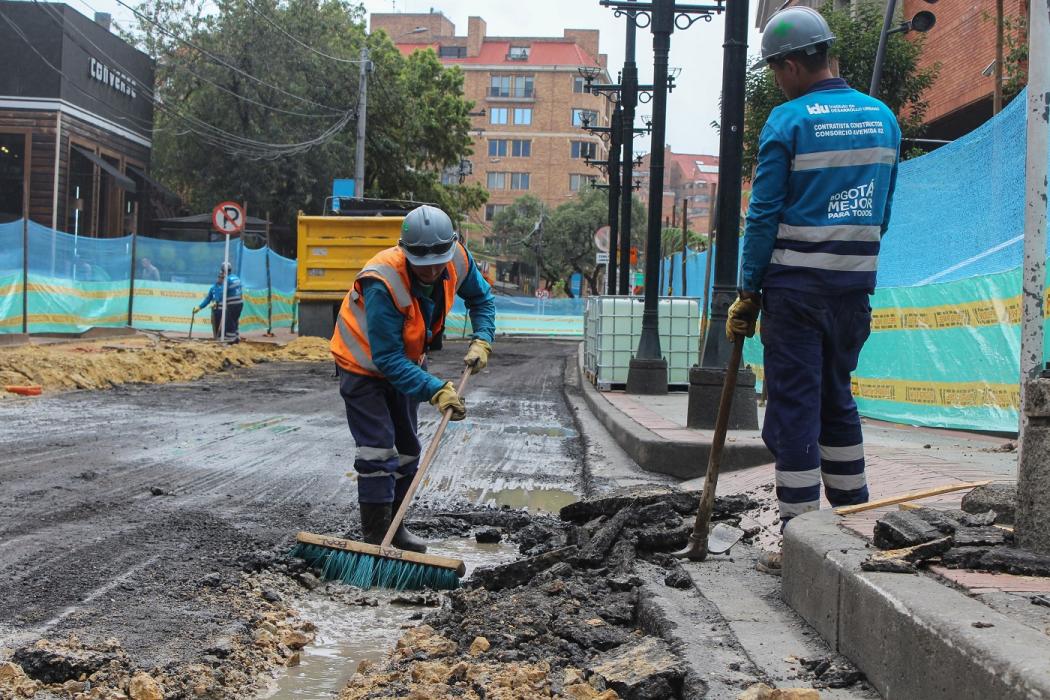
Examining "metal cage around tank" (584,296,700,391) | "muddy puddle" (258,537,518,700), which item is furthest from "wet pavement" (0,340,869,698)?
"metal cage around tank" (584,296,700,391)

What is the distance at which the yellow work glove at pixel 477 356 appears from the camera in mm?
5520

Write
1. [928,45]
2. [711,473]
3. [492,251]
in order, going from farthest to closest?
[492,251] < [928,45] < [711,473]

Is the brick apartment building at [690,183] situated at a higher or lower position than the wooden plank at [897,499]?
higher

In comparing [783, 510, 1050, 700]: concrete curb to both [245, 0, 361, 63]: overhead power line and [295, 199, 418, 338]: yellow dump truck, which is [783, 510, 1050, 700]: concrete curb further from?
[245, 0, 361, 63]: overhead power line

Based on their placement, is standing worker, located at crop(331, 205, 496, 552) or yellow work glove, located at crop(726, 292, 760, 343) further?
standing worker, located at crop(331, 205, 496, 552)

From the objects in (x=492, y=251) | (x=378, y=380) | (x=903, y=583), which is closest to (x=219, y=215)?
(x=378, y=380)

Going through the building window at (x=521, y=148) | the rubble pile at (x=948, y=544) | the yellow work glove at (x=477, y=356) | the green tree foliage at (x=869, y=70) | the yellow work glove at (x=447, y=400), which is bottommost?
the rubble pile at (x=948, y=544)

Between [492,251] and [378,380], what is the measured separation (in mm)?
79942

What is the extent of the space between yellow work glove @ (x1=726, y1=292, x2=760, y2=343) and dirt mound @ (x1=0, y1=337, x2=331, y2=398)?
31.4 feet

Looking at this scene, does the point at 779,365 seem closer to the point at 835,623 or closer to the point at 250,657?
the point at 835,623

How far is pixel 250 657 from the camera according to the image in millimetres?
3637

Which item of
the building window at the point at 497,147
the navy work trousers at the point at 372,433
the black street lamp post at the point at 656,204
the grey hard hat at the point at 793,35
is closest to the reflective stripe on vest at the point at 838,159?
the grey hard hat at the point at 793,35

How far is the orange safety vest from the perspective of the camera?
5.05 metres

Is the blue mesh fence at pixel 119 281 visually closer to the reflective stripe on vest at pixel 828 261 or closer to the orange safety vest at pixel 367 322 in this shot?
the orange safety vest at pixel 367 322
